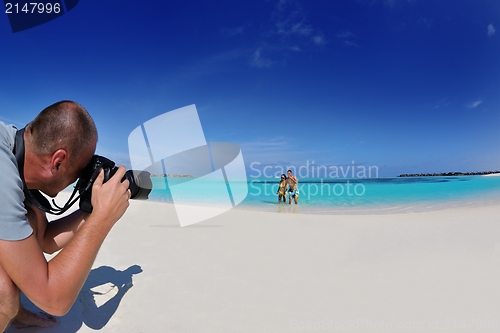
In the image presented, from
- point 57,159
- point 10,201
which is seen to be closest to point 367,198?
point 57,159

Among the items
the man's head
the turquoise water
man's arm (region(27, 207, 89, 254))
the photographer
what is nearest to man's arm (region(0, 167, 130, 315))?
the photographer

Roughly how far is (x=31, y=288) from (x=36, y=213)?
3.13 feet

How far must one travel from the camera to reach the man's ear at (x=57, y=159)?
1.25 metres

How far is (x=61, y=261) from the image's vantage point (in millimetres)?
1163

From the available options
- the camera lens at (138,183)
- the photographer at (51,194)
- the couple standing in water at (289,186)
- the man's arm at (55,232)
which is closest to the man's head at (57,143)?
the photographer at (51,194)

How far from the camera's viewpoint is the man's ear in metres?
1.25

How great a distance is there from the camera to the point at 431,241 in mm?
4016

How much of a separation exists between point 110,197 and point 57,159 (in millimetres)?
286

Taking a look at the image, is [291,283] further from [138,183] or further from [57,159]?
[57,159]

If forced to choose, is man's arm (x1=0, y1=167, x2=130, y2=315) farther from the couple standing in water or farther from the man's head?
the couple standing in water

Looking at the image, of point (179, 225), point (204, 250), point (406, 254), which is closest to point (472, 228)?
point (406, 254)

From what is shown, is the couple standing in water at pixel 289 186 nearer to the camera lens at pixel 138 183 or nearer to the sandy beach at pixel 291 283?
the sandy beach at pixel 291 283

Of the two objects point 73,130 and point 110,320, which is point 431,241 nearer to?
point 110,320

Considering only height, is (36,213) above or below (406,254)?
above
